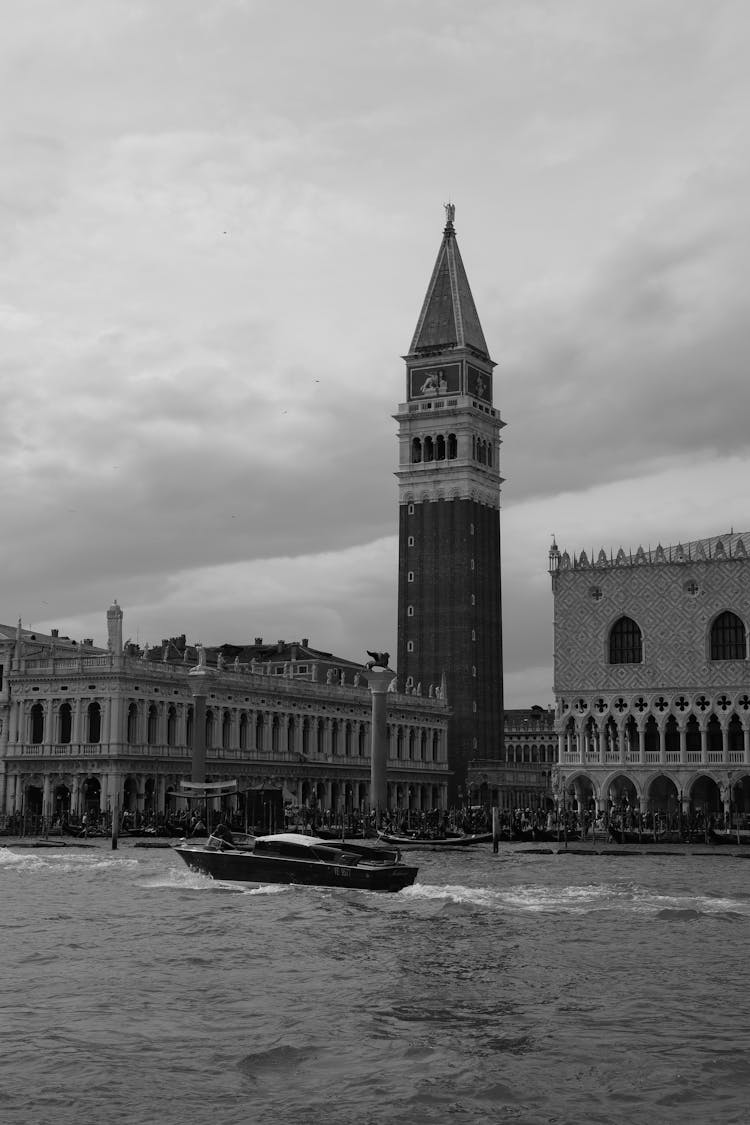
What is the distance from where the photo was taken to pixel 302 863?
39531 millimetres

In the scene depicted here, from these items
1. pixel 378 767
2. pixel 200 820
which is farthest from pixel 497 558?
pixel 200 820

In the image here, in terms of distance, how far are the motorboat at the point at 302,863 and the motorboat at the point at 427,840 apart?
59.0 ft

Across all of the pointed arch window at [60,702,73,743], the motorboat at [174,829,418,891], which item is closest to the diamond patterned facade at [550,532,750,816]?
the pointed arch window at [60,702,73,743]

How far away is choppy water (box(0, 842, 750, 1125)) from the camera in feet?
55.4

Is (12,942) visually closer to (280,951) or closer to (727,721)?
(280,951)

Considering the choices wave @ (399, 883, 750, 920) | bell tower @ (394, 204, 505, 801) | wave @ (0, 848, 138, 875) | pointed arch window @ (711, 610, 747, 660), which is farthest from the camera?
bell tower @ (394, 204, 505, 801)

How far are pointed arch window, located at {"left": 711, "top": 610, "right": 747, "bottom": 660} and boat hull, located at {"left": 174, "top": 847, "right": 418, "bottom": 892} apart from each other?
43.1 m

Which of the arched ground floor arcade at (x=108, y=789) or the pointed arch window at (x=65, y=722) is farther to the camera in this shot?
the pointed arch window at (x=65, y=722)

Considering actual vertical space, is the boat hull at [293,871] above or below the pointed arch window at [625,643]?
below

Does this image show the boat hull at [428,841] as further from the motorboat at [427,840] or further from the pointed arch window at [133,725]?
the pointed arch window at [133,725]

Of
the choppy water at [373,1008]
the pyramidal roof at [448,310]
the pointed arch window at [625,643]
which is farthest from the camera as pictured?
the pyramidal roof at [448,310]

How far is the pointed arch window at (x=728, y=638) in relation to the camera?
260ft

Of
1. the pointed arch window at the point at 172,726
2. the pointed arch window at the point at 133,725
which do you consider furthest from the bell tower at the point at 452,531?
the pointed arch window at the point at 133,725

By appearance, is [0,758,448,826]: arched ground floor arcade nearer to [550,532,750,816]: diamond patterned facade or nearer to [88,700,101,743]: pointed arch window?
[88,700,101,743]: pointed arch window
